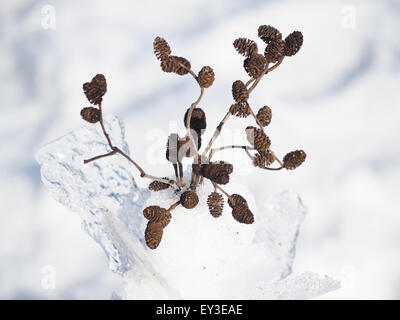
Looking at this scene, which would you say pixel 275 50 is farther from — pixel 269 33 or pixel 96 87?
pixel 96 87

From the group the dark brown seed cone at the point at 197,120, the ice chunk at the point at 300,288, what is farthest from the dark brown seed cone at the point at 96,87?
the ice chunk at the point at 300,288

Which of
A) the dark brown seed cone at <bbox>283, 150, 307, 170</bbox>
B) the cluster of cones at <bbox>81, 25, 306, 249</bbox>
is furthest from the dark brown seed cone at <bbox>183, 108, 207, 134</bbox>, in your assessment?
the dark brown seed cone at <bbox>283, 150, 307, 170</bbox>

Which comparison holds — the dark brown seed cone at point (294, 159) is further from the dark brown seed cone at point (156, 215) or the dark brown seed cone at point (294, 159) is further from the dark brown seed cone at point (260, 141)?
the dark brown seed cone at point (156, 215)

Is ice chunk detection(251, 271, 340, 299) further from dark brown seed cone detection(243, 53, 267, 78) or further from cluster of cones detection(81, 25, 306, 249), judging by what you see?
dark brown seed cone detection(243, 53, 267, 78)

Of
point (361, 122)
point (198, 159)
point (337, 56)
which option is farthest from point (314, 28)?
point (198, 159)

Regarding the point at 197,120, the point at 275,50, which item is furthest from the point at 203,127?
the point at 275,50

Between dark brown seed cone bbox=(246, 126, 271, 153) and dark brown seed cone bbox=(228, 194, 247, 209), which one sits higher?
dark brown seed cone bbox=(246, 126, 271, 153)

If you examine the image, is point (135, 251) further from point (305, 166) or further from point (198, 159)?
Result: point (305, 166)
